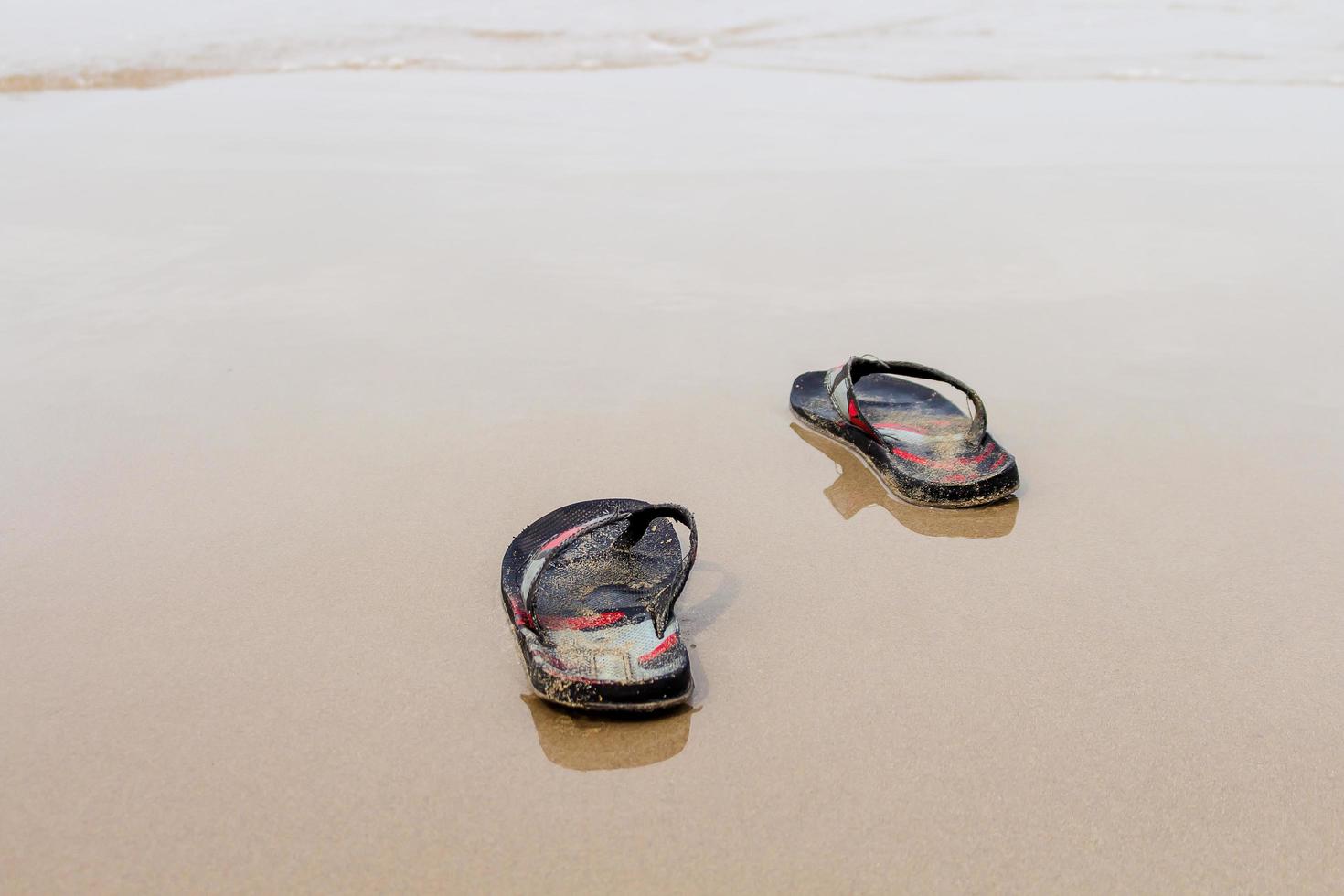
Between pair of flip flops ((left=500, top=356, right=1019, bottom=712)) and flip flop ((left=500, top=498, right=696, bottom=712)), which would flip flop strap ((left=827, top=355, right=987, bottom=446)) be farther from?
flip flop ((left=500, top=498, right=696, bottom=712))

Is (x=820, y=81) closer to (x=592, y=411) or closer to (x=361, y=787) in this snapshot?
(x=592, y=411)

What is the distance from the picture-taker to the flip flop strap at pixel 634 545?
1822 millimetres

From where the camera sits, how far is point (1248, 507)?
2.35 meters

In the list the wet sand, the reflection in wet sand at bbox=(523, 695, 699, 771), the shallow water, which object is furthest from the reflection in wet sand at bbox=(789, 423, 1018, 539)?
the shallow water

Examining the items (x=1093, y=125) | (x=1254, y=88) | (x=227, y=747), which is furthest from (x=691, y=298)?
(x=1254, y=88)

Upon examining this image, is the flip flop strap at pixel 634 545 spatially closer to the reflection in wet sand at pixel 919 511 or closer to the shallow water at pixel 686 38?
the reflection in wet sand at pixel 919 511

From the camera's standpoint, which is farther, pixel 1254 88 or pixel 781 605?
pixel 1254 88

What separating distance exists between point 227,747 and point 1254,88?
22.0 ft

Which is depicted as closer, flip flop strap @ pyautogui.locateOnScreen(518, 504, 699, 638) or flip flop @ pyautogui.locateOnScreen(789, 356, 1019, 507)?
flip flop strap @ pyautogui.locateOnScreen(518, 504, 699, 638)

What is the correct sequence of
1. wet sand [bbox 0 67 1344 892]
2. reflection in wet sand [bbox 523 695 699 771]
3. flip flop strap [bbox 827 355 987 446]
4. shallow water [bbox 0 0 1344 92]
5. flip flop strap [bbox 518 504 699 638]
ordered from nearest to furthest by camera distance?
wet sand [bbox 0 67 1344 892]
reflection in wet sand [bbox 523 695 699 771]
flip flop strap [bbox 518 504 699 638]
flip flop strap [bbox 827 355 987 446]
shallow water [bbox 0 0 1344 92]

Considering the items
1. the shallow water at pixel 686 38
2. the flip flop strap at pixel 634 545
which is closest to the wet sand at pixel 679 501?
the flip flop strap at pixel 634 545

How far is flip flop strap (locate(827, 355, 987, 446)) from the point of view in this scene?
2.45 meters

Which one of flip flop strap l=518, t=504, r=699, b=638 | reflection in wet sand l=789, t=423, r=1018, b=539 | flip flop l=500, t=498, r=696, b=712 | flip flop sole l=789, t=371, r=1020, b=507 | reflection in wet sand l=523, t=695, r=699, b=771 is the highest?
flip flop strap l=518, t=504, r=699, b=638

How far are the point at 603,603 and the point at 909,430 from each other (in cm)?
102
